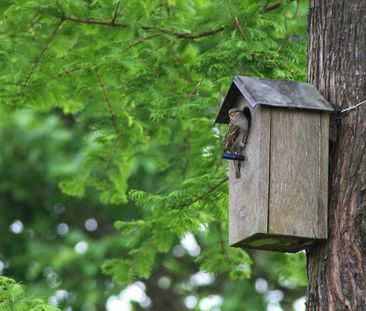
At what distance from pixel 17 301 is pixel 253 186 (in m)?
1.21

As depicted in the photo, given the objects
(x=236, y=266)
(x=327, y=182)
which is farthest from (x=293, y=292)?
(x=327, y=182)

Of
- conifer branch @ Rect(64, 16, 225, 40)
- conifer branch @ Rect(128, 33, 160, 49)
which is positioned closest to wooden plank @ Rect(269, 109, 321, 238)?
conifer branch @ Rect(64, 16, 225, 40)

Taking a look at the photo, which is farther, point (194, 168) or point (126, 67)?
point (194, 168)

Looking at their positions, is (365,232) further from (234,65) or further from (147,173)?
(147,173)

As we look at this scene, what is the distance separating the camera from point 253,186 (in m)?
4.04

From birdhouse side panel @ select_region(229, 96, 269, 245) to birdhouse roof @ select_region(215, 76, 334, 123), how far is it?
5 cm

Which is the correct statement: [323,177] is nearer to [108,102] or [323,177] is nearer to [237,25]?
[237,25]

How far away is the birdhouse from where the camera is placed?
3939mm

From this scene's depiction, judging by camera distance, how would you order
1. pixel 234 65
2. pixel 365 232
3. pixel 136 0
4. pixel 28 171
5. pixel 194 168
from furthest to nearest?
1. pixel 28 171
2. pixel 194 168
3. pixel 136 0
4. pixel 234 65
5. pixel 365 232

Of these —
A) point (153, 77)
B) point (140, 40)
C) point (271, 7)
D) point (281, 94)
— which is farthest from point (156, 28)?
point (281, 94)

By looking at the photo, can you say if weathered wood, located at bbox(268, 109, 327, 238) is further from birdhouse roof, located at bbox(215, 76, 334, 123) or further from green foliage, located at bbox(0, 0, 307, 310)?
green foliage, located at bbox(0, 0, 307, 310)

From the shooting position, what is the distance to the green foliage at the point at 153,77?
5137 millimetres

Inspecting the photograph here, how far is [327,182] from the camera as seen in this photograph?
401 centimetres

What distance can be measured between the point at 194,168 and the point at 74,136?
6.17 metres
